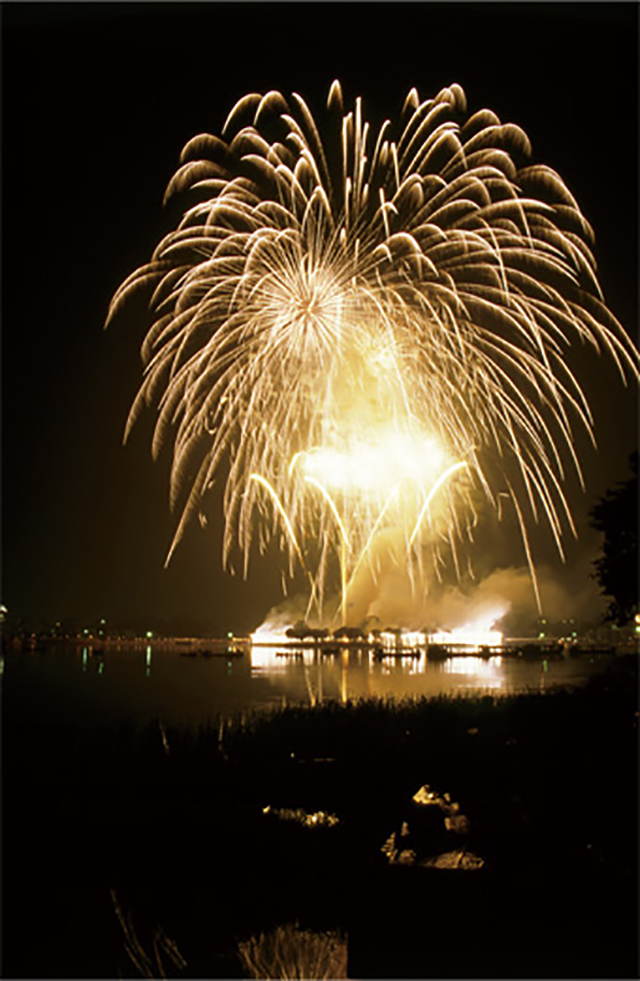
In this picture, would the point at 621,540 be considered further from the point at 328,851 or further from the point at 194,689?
the point at 194,689

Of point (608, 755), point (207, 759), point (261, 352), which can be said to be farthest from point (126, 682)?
point (608, 755)

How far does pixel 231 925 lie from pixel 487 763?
6076 millimetres

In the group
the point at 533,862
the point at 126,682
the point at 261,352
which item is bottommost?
the point at 126,682

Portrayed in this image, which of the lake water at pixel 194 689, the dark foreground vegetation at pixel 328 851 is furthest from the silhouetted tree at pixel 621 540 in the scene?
the dark foreground vegetation at pixel 328 851

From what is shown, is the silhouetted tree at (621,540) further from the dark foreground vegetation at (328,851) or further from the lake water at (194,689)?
the dark foreground vegetation at (328,851)

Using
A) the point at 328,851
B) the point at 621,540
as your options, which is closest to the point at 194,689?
the point at 621,540

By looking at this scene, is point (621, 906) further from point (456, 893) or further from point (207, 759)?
point (207, 759)

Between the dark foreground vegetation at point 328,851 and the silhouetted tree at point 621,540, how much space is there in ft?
43.5

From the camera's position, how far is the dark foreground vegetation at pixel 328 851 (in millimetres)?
10250

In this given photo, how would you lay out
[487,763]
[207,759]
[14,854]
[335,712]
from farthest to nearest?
[335,712]
[207,759]
[487,763]
[14,854]

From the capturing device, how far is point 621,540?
103 feet

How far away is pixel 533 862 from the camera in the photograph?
39.8 ft

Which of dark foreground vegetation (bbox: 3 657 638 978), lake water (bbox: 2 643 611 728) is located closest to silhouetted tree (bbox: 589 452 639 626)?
lake water (bbox: 2 643 611 728)

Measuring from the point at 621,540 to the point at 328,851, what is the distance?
21.8m
